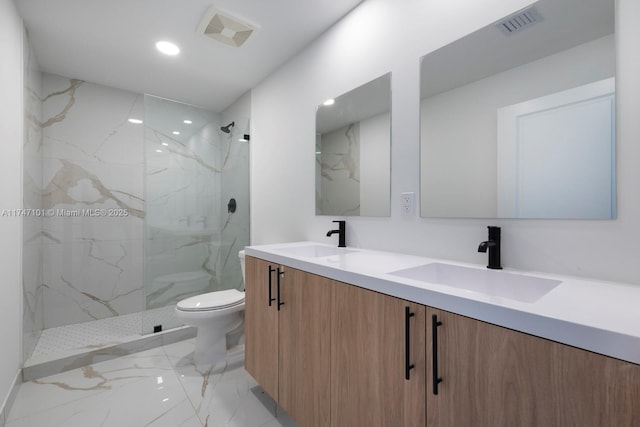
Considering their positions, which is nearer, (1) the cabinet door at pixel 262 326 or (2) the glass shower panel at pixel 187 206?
(1) the cabinet door at pixel 262 326

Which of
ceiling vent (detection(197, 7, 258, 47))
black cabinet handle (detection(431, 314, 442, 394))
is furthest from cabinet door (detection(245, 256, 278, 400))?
ceiling vent (detection(197, 7, 258, 47))

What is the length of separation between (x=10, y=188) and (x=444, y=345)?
7.56 feet

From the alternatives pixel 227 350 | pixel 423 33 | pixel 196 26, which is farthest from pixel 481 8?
pixel 227 350

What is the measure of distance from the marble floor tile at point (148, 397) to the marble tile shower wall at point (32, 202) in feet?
1.59

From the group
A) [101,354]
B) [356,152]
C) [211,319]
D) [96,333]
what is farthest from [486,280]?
[96,333]

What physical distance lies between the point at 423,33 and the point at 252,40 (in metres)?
1.24

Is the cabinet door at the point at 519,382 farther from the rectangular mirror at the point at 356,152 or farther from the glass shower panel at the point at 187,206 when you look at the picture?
the glass shower panel at the point at 187,206

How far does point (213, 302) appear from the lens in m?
2.10

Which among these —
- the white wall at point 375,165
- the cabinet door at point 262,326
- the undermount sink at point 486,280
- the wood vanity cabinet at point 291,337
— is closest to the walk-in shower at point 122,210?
the cabinet door at point 262,326

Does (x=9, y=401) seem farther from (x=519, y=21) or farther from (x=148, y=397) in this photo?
(x=519, y=21)

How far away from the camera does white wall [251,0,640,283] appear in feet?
2.84

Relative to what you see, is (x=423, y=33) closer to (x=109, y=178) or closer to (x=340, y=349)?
(x=340, y=349)

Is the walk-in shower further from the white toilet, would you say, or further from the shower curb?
the white toilet

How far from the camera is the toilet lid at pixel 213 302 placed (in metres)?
2.01
